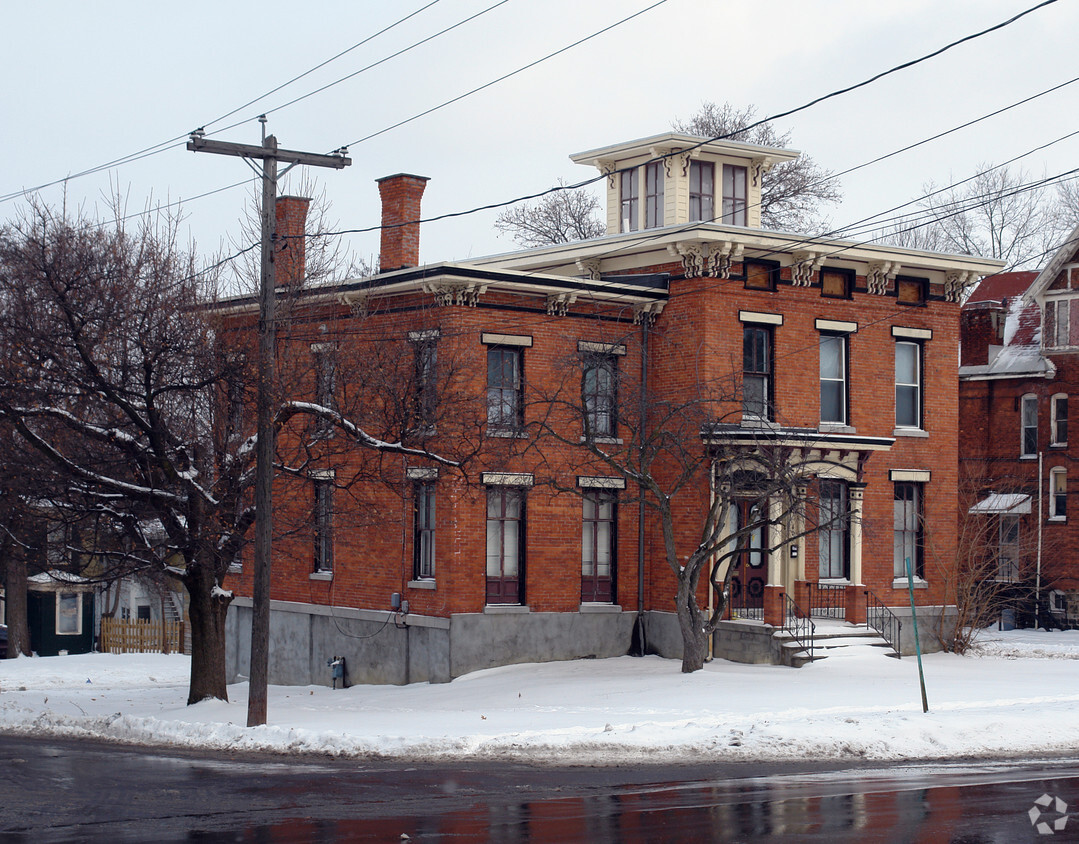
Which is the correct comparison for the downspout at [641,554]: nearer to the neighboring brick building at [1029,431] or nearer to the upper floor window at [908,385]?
the upper floor window at [908,385]

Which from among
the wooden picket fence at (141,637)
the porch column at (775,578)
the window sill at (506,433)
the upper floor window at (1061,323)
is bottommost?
the wooden picket fence at (141,637)

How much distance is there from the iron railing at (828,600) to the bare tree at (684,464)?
1.50 m

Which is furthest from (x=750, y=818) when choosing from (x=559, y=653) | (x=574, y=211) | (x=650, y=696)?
(x=574, y=211)

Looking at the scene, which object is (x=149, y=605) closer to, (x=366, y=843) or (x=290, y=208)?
(x=290, y=208)

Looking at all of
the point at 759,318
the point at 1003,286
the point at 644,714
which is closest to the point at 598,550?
the point at 759,318

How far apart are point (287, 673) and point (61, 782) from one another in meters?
17.2

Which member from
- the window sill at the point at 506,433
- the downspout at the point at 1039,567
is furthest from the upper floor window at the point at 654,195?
the downspout at the point at 1039,567

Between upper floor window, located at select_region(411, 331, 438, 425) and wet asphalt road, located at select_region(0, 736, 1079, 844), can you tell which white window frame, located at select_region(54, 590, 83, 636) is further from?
wet asphalt road, located at select_region(0, 736, 1079, 844)

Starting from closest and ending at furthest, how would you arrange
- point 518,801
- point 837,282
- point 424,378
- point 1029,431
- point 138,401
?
1. point 518,801
2. point 138,401
3. point 424,378
4. point 837,282
5. point 1029,431

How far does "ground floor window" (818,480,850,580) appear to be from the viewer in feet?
97.5

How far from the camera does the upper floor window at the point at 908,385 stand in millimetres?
31219

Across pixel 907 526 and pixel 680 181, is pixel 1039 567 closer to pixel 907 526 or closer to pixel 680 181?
pixel 907 526

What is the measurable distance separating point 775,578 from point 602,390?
5.37 metres

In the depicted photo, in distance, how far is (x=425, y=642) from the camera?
27953 millimetres
